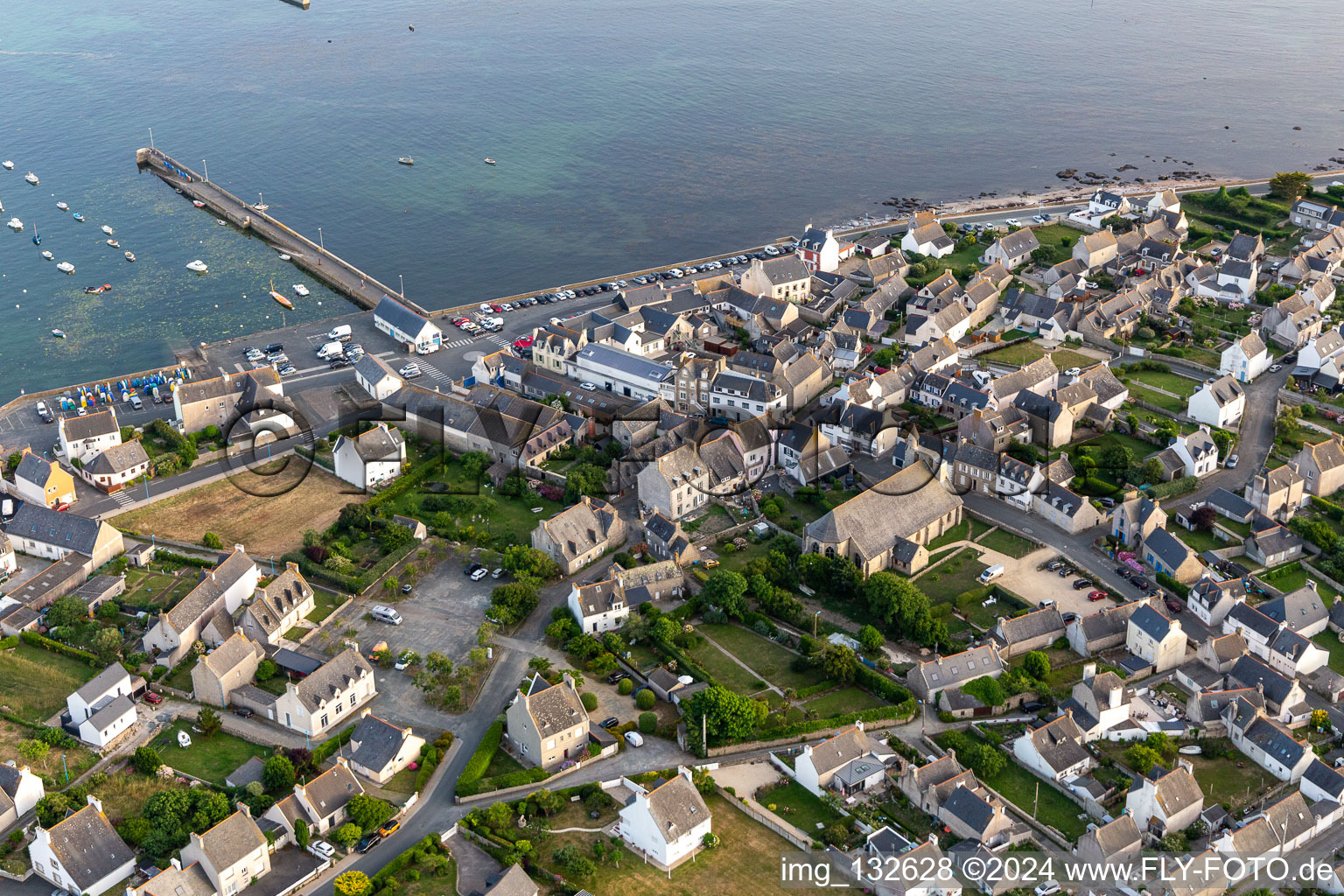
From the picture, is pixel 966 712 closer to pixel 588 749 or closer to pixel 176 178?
pixel 588 749

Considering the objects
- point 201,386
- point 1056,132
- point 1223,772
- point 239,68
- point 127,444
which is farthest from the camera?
point 239,68

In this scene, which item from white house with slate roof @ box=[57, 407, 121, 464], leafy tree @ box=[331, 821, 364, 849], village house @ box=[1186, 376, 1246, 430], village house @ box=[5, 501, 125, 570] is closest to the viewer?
leafy tree @ box=[331, 821, 364, 849]

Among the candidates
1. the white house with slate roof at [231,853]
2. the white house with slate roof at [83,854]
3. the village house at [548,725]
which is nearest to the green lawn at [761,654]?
the village house at [548,725]

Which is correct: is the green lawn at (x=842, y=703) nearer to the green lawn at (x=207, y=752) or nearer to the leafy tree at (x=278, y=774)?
the leafy tree at (x=278, y=774)

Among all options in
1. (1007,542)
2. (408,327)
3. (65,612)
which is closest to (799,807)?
(1007,542)

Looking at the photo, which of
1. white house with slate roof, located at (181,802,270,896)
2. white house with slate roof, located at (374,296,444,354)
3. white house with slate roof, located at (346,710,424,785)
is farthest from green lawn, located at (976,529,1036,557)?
white house with slate roof, located at (374,296,444,354)

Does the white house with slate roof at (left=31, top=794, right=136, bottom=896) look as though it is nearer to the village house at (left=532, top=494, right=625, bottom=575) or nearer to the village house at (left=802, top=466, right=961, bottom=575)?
the village house at (left=532, top=494, right=625, bottom=575)

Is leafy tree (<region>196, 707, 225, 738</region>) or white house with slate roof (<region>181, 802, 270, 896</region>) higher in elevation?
white house with slate roof (<region>181, 802, 270, 896</region>)

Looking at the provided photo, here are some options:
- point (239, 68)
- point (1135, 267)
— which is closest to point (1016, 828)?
point (1135, 267)
